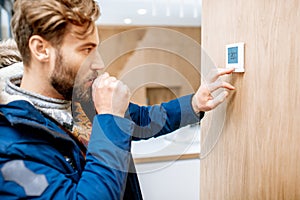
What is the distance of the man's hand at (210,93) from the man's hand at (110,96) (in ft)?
1.09

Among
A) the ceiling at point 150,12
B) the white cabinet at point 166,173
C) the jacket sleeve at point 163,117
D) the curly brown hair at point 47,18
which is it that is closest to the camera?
the curly brown hair at point 47,18

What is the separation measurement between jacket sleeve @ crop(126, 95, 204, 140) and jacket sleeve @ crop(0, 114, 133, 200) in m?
0.38

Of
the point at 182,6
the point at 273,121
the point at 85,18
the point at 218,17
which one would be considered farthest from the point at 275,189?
the point at 182,6

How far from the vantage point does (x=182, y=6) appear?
362cm

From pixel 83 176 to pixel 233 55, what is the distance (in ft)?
1.98

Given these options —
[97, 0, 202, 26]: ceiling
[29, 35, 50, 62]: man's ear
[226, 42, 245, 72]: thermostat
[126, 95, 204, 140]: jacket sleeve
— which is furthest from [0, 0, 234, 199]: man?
[97, 0, 202, 26]: ceiling

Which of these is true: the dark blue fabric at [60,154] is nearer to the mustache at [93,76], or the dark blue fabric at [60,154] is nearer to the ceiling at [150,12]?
the mustache at [93,76]

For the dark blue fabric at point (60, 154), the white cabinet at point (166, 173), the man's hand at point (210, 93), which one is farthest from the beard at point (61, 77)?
the white cabinet at point (166, 173)

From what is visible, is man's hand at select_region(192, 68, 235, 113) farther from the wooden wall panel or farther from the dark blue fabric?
the dark blue fabric

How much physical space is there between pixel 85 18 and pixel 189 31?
3759mm

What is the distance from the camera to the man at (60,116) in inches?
25.4

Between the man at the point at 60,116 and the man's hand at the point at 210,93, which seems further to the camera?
the man's hand at the point at 210,93

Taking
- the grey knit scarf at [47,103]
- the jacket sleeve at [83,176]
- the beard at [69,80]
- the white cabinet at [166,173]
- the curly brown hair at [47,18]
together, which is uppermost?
the curly brown hair at [47,18]

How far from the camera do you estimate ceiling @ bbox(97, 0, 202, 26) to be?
3425 millimetres
